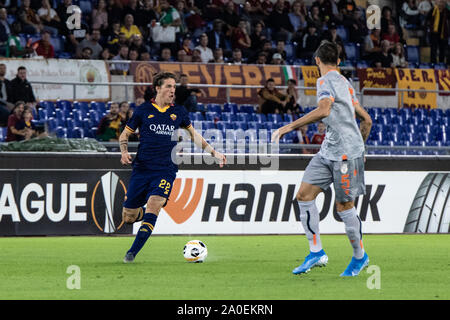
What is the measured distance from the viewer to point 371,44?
82.9 feet

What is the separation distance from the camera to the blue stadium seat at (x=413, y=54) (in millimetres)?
26719

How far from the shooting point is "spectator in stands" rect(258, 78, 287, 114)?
1997cm

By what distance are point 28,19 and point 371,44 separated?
10149 mm

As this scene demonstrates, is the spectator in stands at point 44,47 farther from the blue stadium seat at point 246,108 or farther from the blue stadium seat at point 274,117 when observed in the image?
the blue stadium seat at point 274,117

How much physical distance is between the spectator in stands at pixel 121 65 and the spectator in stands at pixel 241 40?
367cm

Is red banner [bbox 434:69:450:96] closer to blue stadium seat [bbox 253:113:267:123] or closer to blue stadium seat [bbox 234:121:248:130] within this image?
blue stadium seat [bbox 253:113:267:123]

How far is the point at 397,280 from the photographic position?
8352 mm

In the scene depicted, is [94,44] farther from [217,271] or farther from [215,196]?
[217,271]

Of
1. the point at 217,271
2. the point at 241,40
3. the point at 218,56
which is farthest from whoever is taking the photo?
the point at 241,40

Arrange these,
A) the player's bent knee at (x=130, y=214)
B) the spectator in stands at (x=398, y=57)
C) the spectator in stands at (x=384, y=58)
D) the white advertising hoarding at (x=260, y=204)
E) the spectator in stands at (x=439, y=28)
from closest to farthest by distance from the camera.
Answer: the player's bent knee at (x=130, y=214) → the white advertising hoarding at (x=260, y=204) → the spectator in stands at (x=384, y=58) → the spectator in stands at (x=398, y=57) → the spectator in stands at (x=439, y=28)

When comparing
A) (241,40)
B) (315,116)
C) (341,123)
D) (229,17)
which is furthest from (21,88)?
(315,116)

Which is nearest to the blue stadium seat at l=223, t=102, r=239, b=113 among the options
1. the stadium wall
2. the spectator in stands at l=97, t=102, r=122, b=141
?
the spectator in stands at l=97, t=102, r=122, b=141

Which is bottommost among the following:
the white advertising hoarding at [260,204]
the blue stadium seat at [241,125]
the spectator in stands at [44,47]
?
the white advertising hoarding at [260,204]

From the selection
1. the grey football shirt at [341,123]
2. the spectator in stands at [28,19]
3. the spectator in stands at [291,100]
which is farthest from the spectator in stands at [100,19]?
the grey football shirt at [341,123]
